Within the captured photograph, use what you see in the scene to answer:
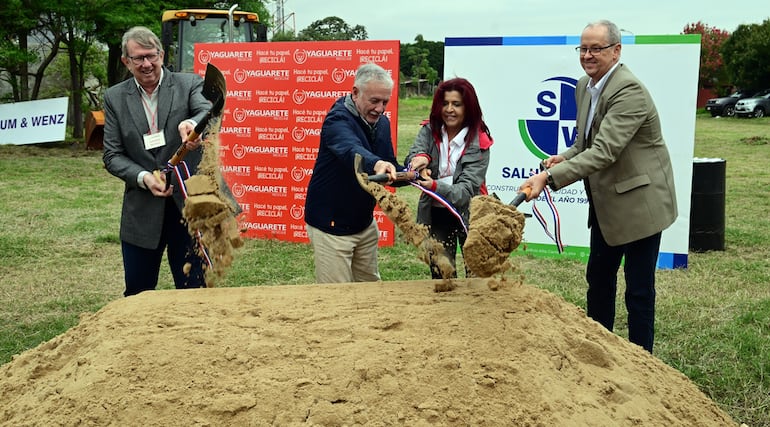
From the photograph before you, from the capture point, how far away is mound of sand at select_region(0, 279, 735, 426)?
2090 mm

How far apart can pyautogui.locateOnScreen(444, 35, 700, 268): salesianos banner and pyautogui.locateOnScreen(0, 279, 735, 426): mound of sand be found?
3817mm

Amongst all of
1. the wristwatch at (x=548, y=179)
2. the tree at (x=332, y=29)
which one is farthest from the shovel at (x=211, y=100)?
the tree at (x=332, y=29)

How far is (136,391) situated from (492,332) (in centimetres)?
117

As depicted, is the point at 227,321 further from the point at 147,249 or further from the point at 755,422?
the point at 755,422

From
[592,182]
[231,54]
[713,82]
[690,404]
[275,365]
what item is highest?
[713,82]

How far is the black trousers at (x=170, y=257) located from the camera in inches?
148

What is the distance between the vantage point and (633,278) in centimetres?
384

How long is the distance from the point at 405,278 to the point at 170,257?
9.49 ft

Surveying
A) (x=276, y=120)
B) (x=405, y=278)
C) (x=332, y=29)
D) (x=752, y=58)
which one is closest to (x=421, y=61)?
(x=332, y=29)

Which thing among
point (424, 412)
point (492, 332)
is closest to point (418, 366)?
point (424, 412)

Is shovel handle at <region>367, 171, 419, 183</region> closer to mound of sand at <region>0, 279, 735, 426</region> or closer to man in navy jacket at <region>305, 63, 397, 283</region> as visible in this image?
man in navy jacket at <region>305, 63, 397, 283</region>

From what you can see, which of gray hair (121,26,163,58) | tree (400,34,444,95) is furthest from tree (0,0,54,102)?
tree (400,34,444,95)

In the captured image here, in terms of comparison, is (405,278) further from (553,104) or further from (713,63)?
(713,63)

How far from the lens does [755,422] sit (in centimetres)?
349
